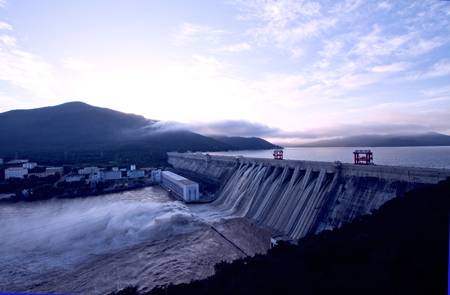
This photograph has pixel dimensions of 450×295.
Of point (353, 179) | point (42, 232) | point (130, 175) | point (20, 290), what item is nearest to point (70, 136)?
point (130, 175)

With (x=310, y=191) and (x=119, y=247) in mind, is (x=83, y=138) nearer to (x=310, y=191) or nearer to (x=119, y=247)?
(x=119, y=247)

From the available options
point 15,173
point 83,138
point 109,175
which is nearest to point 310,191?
point 109,175

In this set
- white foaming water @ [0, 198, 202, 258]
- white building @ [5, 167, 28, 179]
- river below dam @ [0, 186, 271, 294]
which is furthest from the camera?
white building @ [5, 167, 28, 179]

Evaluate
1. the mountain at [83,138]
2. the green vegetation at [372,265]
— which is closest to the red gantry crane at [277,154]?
the green vegetation at [372,265]

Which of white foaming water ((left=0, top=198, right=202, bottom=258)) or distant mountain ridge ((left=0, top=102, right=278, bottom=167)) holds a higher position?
distant mountain ridge ((left=0, top=102, right=278, bottom=167))

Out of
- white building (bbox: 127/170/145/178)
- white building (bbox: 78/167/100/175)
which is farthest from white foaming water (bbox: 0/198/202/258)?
white building (bbox: 78/167/100/175)

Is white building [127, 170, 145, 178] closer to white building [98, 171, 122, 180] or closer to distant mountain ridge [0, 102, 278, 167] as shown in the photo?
white building [98, 171, 122, 180]

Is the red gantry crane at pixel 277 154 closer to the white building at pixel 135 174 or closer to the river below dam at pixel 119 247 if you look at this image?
the river below dam at pixel 119 247

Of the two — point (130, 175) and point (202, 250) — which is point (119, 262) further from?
point (130, 175)
